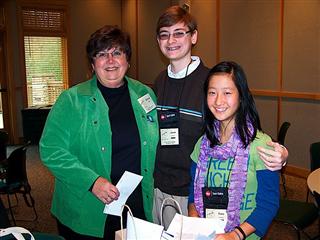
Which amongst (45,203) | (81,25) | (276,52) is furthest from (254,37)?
(81,25)

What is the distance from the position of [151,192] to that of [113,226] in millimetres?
264

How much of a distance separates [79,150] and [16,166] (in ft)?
7.46

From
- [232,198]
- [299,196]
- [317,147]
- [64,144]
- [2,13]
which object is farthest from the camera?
[2,13]

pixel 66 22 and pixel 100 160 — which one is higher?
pixel 66 22

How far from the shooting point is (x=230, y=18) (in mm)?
6324

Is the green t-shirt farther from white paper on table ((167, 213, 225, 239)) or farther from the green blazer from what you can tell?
the green blazer

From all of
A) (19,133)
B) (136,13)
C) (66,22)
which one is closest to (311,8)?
(136,13)

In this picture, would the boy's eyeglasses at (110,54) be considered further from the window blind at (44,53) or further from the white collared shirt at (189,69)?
the window blind at (44,53)

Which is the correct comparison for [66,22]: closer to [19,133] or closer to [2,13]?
[2,13]

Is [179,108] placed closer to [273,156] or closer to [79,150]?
[79,150]

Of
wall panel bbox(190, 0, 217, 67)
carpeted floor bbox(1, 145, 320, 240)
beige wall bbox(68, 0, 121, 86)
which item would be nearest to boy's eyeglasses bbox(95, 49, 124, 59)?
carpeted floor bbox(1, 145, 320, 240)

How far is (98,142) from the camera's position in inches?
70.4

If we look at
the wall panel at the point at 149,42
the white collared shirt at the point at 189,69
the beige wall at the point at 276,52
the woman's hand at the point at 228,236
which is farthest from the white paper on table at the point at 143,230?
the wall panel at the point at 149,42

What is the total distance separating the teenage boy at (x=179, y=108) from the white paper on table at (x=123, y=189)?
21 centimetres
